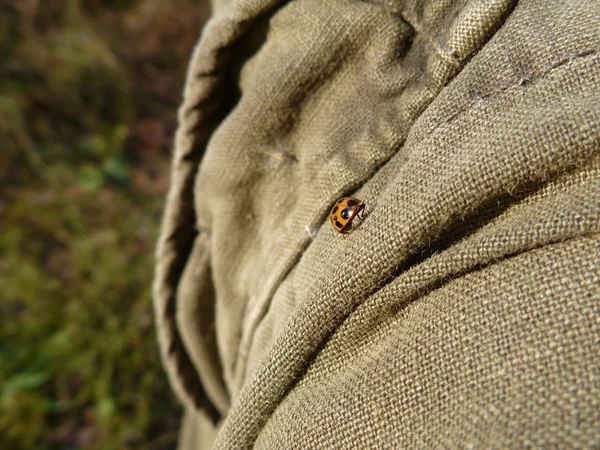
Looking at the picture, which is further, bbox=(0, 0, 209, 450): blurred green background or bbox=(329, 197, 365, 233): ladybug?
bbox=(0, 0, 209, 450): blurred green background

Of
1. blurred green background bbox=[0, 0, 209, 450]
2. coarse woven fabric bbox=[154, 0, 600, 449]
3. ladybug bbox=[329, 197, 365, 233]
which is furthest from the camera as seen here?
blurred green background bbox=[0, 0, 209, 450]

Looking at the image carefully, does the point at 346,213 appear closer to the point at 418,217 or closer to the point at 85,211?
the point at 418,217

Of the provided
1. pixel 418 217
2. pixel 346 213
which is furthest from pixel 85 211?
pixel 418 217

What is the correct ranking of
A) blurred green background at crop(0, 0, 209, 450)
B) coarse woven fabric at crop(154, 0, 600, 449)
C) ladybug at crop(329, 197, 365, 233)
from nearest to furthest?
coarse woven fabric at crop(154, 0, 600, 449)
ladybug at crop(329, 197, 365, 233)
blurred green background at crop(0, 0, 209, 450)

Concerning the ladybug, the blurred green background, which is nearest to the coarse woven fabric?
the ladybug

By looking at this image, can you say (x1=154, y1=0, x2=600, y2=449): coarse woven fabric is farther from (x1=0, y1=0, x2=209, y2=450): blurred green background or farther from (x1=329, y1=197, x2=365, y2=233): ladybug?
(x1=0, y1=0, x2=209, y2=450): blurred green background

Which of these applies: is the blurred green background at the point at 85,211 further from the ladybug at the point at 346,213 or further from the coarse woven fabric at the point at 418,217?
the ladybug at the point at 346,213

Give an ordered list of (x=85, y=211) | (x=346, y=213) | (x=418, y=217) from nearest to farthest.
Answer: (x=418, y=217)
(x=346, y=213)
(x=85, y=211)

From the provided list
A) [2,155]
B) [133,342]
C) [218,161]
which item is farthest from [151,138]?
[218,161]

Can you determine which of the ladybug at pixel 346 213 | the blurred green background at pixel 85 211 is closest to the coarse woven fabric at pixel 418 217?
the ladybug at pixel 346 213
